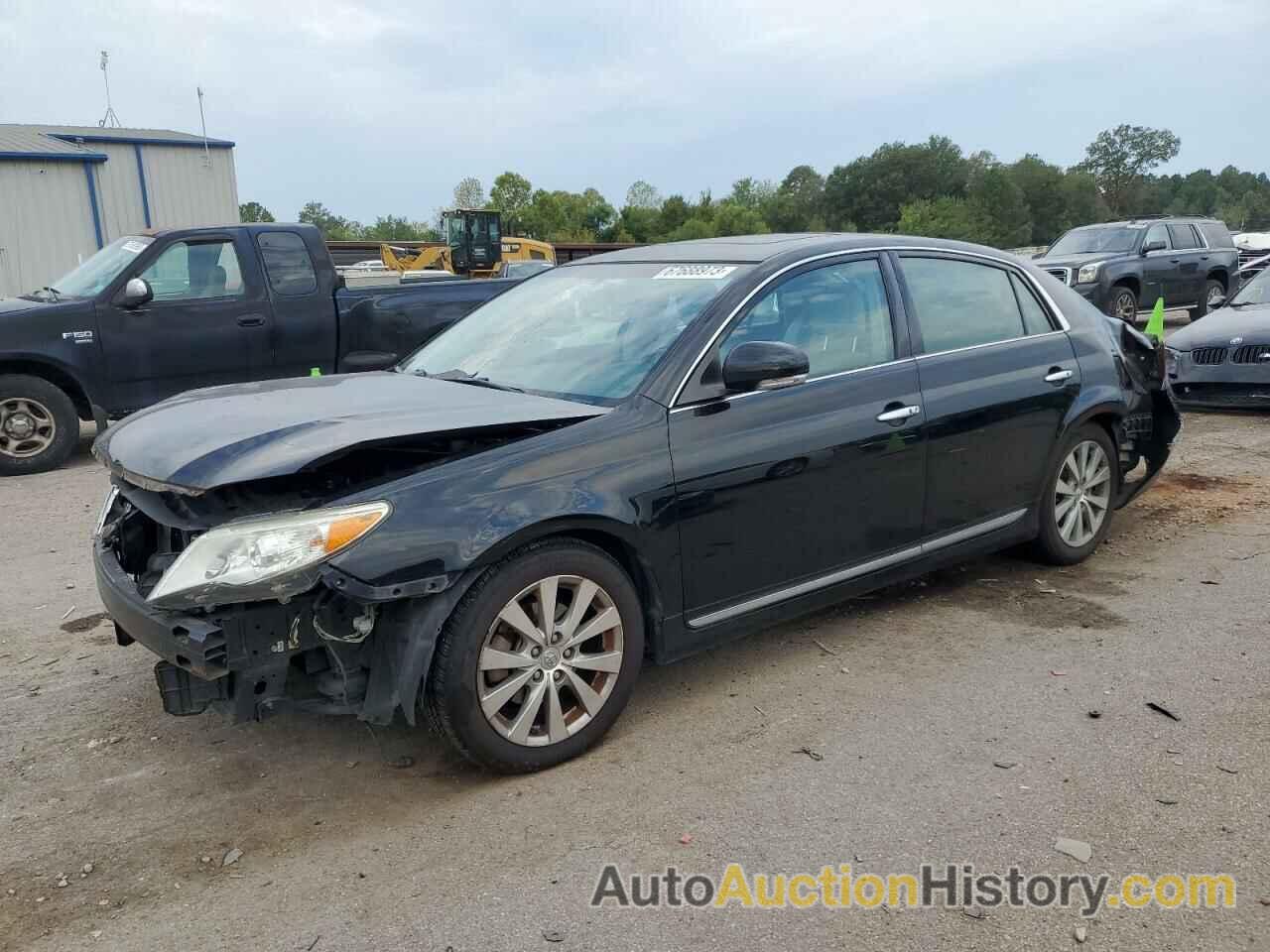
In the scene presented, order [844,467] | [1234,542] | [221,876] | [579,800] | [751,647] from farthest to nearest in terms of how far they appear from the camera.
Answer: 1. [1234,542]
2. [751,647]
3. [844,467]
4. [579,800]
5. [221,876]

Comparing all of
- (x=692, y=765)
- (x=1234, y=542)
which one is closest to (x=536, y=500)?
(x=692, y=765)

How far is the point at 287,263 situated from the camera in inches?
367

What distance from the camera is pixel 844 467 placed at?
4191mm

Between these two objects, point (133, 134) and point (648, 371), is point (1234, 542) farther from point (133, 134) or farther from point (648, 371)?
point (133, 134)

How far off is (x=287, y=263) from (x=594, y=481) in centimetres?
677

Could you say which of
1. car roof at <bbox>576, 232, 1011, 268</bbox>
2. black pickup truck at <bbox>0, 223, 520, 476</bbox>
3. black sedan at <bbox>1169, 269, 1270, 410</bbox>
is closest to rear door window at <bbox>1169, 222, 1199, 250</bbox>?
black sedan at <bbox>1169, 269, 1270, 410</bbox>

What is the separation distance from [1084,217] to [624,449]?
92.1 m

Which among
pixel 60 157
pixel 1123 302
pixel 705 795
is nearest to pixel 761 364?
pixel 705 795

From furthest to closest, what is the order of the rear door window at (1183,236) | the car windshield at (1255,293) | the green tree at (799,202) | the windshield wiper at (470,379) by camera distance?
1. the green tree at (799,202)
2. the rear door window at (1183,236)
3. the car windshield at (1255,293)
4. the windshield wiper at (470,379)

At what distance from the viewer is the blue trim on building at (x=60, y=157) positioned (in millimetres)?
20531

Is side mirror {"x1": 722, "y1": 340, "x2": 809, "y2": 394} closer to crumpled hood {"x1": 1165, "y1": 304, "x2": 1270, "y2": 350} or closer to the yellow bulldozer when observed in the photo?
crumpled hood {"x1": 1165, "y1": 304, "x2": 1270, "y2": 350}

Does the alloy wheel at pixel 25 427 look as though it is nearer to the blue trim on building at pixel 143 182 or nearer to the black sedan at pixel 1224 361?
the black sedan at pixel 1224 361

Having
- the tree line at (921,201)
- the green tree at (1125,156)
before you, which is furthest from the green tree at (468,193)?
the green tree at (1125,156)

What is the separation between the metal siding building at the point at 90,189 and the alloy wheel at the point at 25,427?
11960 millimetres
